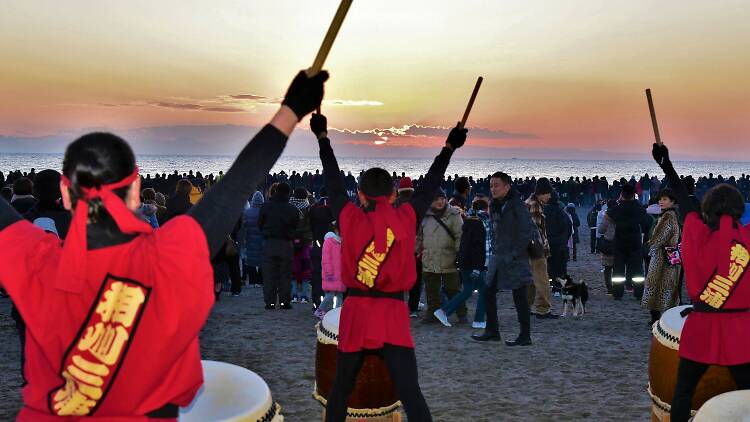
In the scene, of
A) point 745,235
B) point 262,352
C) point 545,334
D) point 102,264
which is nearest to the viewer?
point 102,264

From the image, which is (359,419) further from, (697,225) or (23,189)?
(23,189)

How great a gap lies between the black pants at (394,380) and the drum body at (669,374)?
1.73 metres

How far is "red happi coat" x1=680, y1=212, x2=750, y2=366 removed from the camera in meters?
3.60

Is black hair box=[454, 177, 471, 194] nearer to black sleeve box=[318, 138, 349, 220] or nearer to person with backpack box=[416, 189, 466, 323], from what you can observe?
person with backpack box=[416, 189, 466, 323]

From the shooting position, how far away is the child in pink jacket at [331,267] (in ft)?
27.7

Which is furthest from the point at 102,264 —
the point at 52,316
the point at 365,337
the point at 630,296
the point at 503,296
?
the point at 630,296

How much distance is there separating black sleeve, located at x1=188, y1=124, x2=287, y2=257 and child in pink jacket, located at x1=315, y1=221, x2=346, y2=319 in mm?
6718

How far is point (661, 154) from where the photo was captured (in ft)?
13.4

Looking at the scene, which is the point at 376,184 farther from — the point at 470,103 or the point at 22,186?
the point at 22,186

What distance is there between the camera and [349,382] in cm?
376

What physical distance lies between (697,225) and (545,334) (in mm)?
4746

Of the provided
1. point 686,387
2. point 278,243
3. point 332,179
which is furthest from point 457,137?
point 278,243

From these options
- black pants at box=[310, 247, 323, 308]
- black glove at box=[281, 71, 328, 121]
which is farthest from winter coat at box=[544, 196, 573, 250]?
black glove at box=[281, 71, 328, 121]

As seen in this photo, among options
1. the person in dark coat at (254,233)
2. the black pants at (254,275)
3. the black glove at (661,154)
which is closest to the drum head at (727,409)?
the black glove at (661,154)
